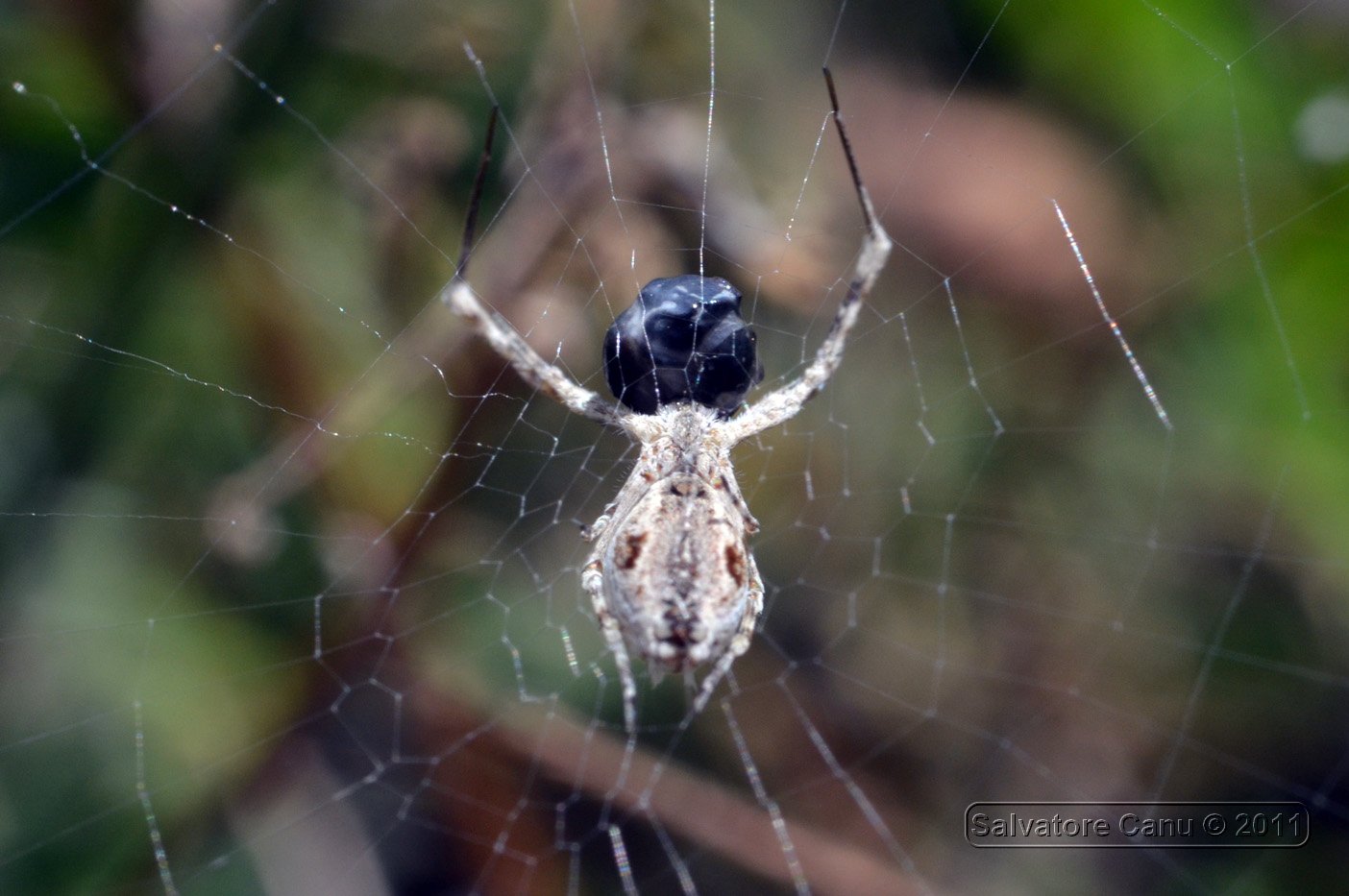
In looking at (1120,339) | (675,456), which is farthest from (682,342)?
(1120,339)

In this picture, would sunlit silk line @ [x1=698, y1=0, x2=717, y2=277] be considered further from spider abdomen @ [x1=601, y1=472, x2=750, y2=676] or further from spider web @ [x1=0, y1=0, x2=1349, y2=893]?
spider abdomen @ [x1=601, y1=472, x2=750, y2=676]

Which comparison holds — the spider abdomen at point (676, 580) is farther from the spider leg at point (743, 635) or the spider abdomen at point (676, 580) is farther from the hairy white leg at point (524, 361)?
the hairy white leg at point (524, 361)

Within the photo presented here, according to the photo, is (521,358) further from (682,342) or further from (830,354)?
(830,354)

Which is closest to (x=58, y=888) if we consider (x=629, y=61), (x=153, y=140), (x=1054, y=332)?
(x=153, y=140)

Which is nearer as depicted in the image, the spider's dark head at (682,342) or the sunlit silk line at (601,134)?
the spider's dark head at (682,342)

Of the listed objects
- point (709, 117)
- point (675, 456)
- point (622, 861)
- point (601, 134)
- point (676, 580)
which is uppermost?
point (709, 117)

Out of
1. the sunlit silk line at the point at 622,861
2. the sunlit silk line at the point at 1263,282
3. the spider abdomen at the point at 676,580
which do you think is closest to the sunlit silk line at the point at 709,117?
the spider abdomen at the point at 676,580

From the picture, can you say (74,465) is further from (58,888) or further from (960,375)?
(960,375)
